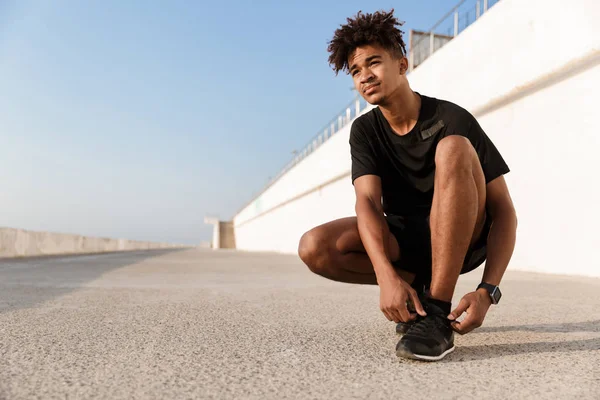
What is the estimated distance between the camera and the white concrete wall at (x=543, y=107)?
685 cm

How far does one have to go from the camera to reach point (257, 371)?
1767mm

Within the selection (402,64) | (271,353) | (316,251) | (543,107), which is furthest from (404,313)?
(543,107)

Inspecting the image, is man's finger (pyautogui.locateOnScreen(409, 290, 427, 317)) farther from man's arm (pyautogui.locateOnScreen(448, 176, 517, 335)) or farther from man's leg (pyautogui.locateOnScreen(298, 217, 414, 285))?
man's leg (pyautogui.locateOnScreen(298, 217, 414, 285))

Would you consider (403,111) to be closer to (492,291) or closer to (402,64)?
(402,64)

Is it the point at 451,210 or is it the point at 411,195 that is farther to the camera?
the point at 411,195

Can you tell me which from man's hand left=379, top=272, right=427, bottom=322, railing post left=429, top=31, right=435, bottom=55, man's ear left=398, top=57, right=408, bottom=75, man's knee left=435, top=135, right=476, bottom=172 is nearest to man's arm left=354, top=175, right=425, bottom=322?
man's hand left=379, top=272, right=427, bottom=322

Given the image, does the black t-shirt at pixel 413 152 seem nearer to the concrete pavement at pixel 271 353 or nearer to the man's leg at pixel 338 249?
the man's leg at pixel 338 249

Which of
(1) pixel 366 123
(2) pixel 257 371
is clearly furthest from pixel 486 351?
(1) pixel 366 123

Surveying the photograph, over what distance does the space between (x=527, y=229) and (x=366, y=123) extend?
250 inches

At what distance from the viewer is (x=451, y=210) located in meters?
2.04

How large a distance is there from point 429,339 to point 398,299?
182 millimetres

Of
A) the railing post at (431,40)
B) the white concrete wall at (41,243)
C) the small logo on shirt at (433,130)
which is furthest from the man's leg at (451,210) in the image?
the white concrete wall at (41,243)

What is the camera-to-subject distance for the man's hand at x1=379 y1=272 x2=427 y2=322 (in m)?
1.96

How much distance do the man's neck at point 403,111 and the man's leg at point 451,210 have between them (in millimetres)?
434
